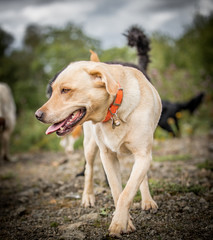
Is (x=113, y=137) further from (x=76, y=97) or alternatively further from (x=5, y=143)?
(x=5, y=143)

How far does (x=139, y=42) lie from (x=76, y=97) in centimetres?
244

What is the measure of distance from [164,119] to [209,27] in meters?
7.48

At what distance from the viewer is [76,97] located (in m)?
2.76

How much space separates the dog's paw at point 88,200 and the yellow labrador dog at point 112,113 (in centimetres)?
85

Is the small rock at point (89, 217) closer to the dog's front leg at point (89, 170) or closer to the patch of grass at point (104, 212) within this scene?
the patch of grass at point (104, 212)

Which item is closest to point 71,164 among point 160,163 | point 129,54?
point 160,163

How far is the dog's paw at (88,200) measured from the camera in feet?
12.7

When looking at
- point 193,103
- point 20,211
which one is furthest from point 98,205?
point 193,103

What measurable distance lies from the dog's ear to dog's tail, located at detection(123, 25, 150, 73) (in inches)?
72.8

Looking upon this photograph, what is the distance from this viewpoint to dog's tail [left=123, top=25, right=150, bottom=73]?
4.63 m

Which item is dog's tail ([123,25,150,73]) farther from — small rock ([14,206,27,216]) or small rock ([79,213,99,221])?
small rock ([14,206,27,216])

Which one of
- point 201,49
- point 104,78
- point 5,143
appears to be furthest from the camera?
point 201,49

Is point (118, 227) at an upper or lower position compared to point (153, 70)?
lower

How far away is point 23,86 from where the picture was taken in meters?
14.4
